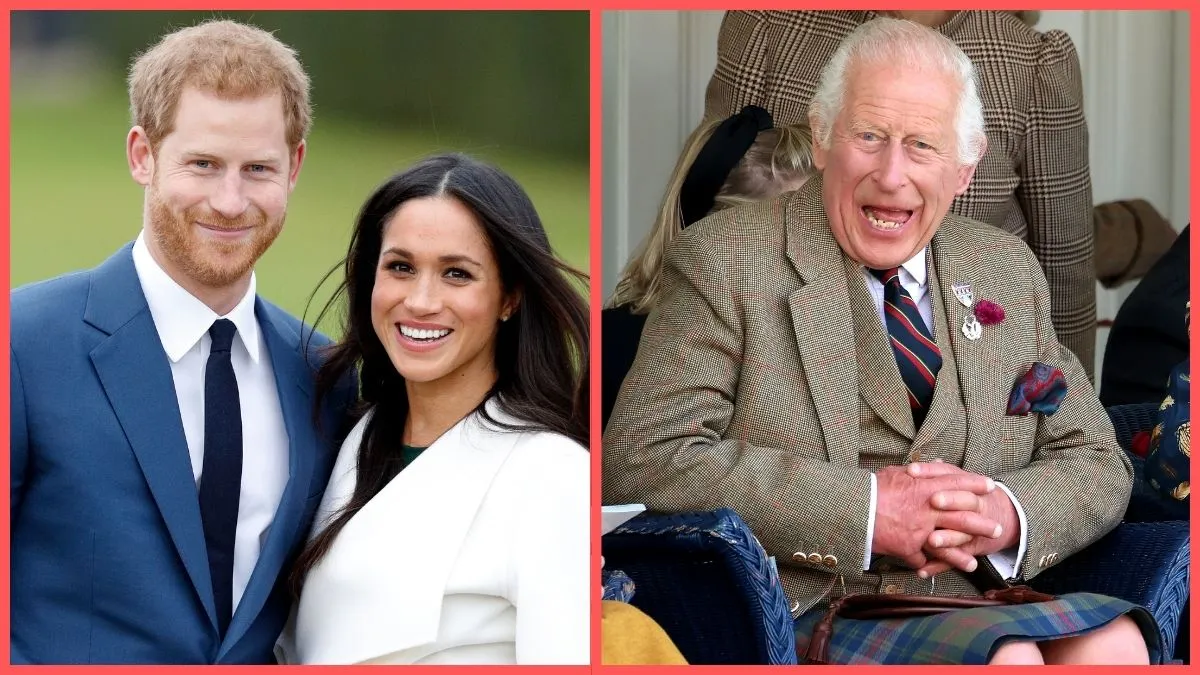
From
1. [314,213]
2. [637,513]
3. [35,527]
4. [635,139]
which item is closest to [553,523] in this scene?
[637,513]

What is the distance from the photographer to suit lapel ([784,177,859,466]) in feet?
12.8

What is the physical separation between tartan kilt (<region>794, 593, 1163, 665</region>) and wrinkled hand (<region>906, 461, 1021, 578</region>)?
191 millimetres

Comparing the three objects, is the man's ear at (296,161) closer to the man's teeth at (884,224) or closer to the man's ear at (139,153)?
the man's ear at (139,153)

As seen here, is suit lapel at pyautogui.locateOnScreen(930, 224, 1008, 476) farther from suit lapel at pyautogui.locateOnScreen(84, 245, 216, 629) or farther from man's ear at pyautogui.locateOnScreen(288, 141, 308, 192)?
suit lapel at pyautogui.locateOnScreen(84, 245, 216, 629)

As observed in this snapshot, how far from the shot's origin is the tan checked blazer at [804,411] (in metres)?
3.80

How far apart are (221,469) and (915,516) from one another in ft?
5.00

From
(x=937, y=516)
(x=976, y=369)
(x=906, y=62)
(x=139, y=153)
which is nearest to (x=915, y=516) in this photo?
(x=937, y=516)

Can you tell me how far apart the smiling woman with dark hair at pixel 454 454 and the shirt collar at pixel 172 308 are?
251 millimetres

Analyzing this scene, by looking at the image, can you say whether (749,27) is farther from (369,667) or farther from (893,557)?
(369,667)

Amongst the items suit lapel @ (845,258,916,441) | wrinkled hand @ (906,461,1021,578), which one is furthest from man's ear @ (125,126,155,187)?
wrinkled hand @ (906,461,1021,578)

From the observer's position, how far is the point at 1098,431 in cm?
419

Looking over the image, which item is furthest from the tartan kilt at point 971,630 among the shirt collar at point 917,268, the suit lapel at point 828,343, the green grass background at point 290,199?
the green grass background at point 290,199

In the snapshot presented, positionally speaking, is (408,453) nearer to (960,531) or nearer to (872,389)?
(872,389)

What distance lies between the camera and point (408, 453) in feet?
10.8
